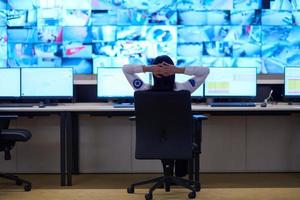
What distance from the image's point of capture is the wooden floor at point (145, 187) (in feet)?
13.8

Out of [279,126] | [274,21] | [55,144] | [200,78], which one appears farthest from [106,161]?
[274,21]

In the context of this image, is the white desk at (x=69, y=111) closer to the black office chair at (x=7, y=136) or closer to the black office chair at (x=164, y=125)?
the black office chair at (x=7, y=136)

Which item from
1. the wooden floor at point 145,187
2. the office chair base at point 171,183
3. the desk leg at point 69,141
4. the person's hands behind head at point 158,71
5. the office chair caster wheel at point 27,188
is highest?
the person's hands behind head at point 158,71

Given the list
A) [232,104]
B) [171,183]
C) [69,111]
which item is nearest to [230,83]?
[232,104]

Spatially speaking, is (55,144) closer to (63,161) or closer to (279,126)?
(63,161)

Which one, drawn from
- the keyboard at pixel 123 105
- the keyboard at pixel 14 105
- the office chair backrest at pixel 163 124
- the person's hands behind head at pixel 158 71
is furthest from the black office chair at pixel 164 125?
the keyboard at pixel 14 105

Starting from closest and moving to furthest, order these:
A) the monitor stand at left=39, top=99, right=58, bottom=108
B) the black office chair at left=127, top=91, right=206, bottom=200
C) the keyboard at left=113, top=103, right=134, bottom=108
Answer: the black office chair at left=127, top=91, right=206, bottom=200
the keyboard at left=113, top=103, right=134, bottom=108
the monitor stand at left=39, top=99, right=58, bottom=108

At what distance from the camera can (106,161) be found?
5.24 meters

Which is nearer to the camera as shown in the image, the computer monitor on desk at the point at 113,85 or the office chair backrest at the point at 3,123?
the office chair backrest at the point at 3,123

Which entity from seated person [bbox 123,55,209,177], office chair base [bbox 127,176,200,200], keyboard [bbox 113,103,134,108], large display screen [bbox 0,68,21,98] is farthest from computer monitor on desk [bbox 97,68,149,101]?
office chair base [bbox 127,176,200,200]

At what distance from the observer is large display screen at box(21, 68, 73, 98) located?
16.3 feet

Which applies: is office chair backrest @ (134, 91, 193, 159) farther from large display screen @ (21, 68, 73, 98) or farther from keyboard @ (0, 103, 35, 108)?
keyboard @ (0, 103, 35, 108)

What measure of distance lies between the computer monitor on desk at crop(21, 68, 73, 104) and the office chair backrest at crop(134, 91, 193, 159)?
1.36 m

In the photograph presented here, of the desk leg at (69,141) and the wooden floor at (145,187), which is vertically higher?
the desk leg at (69,141)
